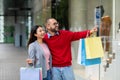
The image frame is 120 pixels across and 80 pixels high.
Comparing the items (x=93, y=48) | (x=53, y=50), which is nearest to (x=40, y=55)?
(x=53, y=50)

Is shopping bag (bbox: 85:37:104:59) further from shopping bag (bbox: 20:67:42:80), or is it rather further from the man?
shopping bag (bbox: 20:67:42:80)

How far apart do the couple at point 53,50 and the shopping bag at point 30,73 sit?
10 centimetres

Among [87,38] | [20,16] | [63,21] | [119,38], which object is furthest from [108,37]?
[20,16]

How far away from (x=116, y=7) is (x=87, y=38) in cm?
392

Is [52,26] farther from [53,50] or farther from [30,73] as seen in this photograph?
[30,73]

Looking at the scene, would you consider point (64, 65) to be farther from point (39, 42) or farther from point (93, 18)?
point (93, 18)

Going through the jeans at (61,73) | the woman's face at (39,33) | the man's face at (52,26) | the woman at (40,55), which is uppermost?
the man's face at (52,26)

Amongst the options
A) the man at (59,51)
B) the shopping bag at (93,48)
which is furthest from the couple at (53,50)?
the shopping bag at (93,48)

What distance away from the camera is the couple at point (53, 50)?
6121 mm

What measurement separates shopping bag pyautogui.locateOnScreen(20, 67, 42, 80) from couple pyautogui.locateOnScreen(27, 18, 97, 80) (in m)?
0.10

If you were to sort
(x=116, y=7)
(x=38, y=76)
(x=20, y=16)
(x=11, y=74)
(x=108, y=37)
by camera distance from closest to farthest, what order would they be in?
(x=38, y=76), (x=108, y=37), (x=116, y=7), (x=11, y=74), (x=20, y=16)

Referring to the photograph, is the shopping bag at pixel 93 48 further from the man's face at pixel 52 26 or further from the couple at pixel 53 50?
the man's face at pixel 52 26

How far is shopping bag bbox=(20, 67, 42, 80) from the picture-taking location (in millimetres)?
6016

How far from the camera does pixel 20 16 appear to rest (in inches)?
1325
